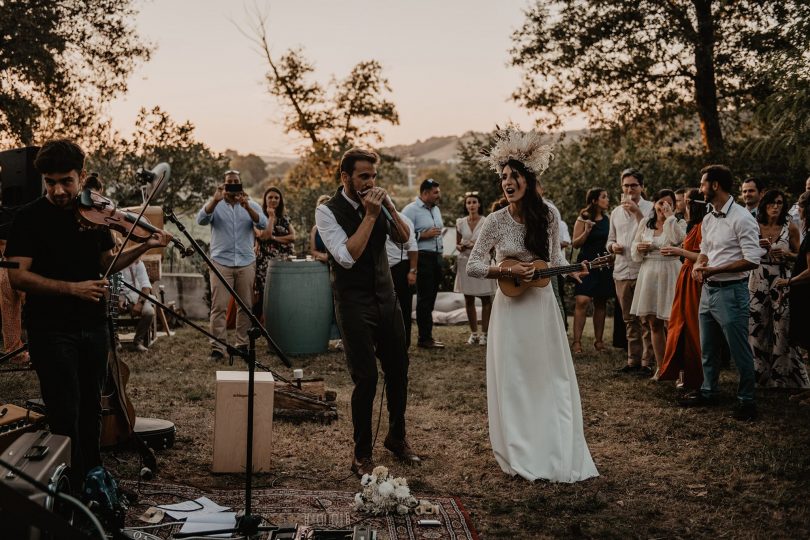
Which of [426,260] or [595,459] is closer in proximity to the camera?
[595,459]

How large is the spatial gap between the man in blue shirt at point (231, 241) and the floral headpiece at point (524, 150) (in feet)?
14.4

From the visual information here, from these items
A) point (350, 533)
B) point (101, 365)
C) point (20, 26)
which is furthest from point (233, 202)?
point (20, 26)

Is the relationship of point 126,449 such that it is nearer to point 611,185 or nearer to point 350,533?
point 350,533

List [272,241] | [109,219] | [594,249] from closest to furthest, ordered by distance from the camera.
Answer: [109,219]
[594,249]
[272,241]

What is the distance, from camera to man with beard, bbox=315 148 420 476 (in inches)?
197

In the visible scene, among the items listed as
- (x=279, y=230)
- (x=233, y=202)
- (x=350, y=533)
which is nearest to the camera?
(x=350, y=533)

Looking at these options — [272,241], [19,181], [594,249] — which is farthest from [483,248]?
[272,241]

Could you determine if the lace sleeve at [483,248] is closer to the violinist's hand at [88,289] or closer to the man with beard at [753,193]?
the violinist's hand at [88,289]

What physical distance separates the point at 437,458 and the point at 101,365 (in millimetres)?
2487

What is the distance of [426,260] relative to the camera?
34.1ft

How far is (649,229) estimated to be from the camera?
26.5 feet

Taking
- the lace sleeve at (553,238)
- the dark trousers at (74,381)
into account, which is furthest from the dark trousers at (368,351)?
the dark trousers at (74,381)

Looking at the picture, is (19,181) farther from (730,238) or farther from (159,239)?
(730,238)

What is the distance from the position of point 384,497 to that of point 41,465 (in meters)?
1.98
